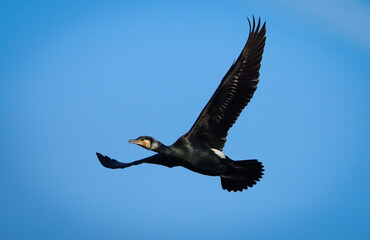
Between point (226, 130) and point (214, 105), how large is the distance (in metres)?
0.59

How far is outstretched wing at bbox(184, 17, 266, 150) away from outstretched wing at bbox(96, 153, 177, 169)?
2.22 ft

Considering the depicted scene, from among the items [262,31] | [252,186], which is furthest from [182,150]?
[262,31]

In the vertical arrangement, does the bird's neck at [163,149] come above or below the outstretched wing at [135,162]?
below

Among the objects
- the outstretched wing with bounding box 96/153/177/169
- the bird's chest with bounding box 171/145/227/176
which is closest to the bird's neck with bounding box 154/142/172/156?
the bird's chest with bounding box 171/145/227/176

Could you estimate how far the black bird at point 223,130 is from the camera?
12.0 m

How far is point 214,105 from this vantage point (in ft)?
40.1

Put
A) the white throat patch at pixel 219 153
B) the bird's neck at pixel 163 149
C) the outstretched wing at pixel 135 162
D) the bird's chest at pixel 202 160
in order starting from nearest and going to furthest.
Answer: the bird's neck at pixel 163 149, the bird's chest at pixel 202 160, the white throat patch at pixel 219 153, the outstretched wing at pixel 135 162

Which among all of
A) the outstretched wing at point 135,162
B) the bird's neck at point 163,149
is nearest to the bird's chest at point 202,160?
the bird's neck at point 163,149

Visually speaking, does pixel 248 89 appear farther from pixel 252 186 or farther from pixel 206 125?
pixel 252 186

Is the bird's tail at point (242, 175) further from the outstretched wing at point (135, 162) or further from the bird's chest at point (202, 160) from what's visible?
the outstretched wing at point (135, 162)

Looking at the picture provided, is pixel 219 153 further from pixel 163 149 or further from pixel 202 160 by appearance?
pixel 163 149

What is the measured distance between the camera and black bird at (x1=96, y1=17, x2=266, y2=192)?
12023 mm

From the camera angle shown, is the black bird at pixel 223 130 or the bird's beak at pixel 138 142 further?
the black bird at pixel 223 130

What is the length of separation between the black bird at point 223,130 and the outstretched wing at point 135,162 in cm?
3
